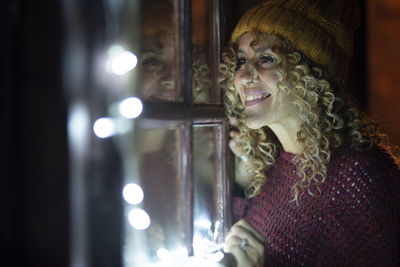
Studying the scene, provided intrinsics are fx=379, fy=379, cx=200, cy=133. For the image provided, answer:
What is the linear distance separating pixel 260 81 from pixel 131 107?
45cm

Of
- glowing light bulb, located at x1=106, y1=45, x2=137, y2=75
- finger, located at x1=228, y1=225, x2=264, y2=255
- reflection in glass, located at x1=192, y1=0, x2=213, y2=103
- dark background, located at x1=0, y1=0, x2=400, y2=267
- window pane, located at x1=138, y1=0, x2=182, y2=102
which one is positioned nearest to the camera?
dark background, located at x1=0, y1=0, x2=400, y2=267

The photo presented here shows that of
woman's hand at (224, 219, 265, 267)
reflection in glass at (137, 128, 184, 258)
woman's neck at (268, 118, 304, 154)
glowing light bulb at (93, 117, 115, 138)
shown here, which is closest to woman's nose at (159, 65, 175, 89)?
reflection in glass at (137, 128, 184, 258)

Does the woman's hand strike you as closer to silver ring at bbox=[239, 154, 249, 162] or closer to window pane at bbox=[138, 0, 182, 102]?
silver ring at bbox=[239, 154, 249, 162]

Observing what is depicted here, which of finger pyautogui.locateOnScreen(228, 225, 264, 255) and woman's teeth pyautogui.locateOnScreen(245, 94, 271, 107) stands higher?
woman's teeth pyautogui.locateOnScreen(245, 94, 271, 107)

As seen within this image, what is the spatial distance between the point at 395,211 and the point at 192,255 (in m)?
0.59

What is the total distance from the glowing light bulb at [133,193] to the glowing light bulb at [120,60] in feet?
0.75

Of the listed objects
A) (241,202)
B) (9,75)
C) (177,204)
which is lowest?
(241,202)

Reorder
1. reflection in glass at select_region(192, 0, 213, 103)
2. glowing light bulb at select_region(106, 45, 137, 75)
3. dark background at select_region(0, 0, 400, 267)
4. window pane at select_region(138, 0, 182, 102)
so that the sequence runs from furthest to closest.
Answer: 1. reflection in glass at select_region(192, 0, 213, 103)
2. window pane at select_region(138, 0, 182, 102)
3. glowing light bulb at select_region(106, 45, 137, 75)
4. dark background at select_region(0, 0, 400, 267)

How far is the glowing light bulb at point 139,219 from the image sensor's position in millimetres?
769

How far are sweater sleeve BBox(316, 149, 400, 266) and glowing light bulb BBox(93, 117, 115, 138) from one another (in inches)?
26.8

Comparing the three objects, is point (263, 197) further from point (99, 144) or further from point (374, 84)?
point (374, 84)

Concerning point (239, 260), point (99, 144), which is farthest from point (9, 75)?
point (239, 260)

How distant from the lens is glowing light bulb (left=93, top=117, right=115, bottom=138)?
2.26ft

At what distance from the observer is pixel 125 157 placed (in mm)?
→ 731
